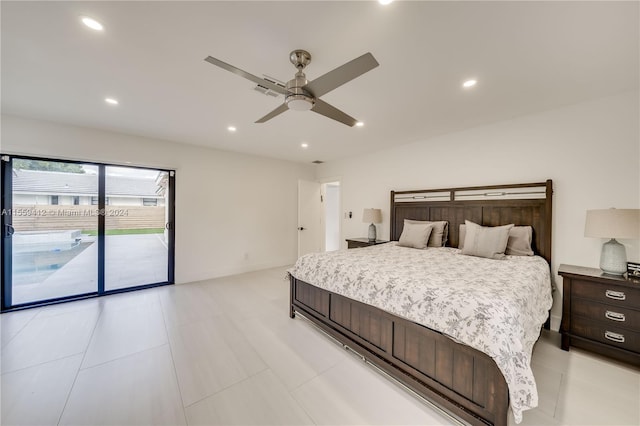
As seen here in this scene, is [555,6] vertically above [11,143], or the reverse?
[555,6]

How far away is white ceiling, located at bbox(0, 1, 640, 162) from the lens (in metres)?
1.46

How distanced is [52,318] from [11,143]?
2.34m

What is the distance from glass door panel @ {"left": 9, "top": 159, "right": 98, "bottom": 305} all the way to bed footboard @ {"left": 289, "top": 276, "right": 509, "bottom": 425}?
3.93 meters

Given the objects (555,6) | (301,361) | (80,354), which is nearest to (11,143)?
(80,354)

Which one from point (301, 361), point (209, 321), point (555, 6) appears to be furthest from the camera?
point (209, 321)

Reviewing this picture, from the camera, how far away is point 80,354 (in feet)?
7.25

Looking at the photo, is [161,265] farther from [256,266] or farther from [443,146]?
[443,146]

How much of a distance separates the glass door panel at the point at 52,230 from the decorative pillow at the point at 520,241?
5.96m

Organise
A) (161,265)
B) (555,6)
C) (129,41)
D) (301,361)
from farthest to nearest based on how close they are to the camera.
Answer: (161,265) → (301,361) → (129,41) → (555,6)

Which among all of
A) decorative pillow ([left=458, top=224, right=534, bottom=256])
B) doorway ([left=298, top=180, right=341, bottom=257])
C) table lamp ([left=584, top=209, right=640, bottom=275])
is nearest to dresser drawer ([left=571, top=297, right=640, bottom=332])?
table lamp ([left=584, top=209, right=640, bottom=275])

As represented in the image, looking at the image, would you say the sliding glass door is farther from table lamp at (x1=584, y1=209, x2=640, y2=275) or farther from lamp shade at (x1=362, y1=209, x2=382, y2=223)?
table lamp at (x1=584, y1=209, x2=640, y2=275)

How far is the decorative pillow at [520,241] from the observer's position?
2.86m

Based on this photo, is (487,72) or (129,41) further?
(487,72)

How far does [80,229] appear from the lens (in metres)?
3.60
